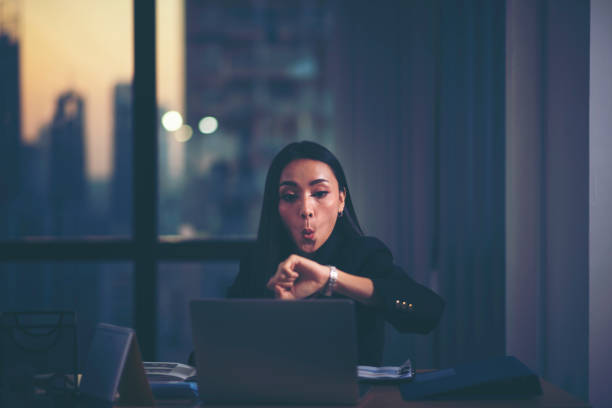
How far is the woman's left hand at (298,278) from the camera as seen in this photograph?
1230 millimetres

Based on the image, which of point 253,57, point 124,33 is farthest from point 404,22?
point 124,33

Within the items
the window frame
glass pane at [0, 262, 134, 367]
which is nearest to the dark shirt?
the window frame

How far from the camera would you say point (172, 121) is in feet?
8.50

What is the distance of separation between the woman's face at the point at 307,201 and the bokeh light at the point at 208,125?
142 centimetres

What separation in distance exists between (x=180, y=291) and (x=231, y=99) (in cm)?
123

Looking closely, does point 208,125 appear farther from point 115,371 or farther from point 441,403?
point 441,403

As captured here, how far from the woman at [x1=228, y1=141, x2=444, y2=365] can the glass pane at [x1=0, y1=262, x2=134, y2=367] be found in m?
1.05

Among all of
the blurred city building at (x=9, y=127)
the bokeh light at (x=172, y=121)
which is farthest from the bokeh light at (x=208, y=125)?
the blurred city building at (x=9, y=127)

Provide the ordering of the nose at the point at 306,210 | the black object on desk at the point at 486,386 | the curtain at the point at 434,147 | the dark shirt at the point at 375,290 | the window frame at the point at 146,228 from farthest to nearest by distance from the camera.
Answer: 1. the window frame at the point at 146,228
2. the curtain at the point at 434,147
3. the nose at the point at 306,210
4. the dark shirt at the point at 375,290
5. the black object on desk at the point at 486,386

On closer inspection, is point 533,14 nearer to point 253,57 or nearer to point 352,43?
point 352,43

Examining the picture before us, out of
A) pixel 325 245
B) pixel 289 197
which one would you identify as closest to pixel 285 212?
pixel 289 197

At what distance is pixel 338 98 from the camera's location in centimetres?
225

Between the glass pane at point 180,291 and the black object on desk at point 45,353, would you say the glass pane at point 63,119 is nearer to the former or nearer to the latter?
the glass pane at point 180,291

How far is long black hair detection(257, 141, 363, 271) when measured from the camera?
1.59 meters
